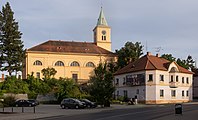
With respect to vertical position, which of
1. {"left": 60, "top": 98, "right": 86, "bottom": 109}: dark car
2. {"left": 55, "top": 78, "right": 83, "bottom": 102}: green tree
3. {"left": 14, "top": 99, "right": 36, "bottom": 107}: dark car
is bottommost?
{"left": 14, "top": 99, "right": 36, "bottom": 107}: dark car

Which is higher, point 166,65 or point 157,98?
point 166,65

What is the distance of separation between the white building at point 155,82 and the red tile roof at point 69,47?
38275 millimetres

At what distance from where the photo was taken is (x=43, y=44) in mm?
119438

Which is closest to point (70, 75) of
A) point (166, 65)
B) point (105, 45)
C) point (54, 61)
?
point (54, 61)

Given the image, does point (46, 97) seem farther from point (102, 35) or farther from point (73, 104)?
point (102, 35)

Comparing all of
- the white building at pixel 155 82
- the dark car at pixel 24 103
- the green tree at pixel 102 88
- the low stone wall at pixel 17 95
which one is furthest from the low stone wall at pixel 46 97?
the green tree at pixel 102 88

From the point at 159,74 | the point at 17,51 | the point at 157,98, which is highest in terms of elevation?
the point at 17,51

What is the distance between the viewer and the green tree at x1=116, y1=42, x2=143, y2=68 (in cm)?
10925

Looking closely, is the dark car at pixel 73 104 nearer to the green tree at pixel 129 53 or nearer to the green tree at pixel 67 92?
the green tree at pixel 67 92

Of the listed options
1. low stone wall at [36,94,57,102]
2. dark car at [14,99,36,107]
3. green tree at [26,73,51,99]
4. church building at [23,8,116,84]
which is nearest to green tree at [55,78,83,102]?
low stone wall at [36,94,57,102]

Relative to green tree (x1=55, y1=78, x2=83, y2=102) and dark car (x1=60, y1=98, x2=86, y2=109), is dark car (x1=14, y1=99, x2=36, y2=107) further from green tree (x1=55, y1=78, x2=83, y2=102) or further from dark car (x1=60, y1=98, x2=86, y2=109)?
dark car (x1=60, y1=98, x2=86, y2=109)

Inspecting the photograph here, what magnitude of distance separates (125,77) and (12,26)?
30.7 meters

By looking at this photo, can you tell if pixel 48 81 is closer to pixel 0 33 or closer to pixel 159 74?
pixel 0 33

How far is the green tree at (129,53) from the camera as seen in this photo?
10925 centimetres
